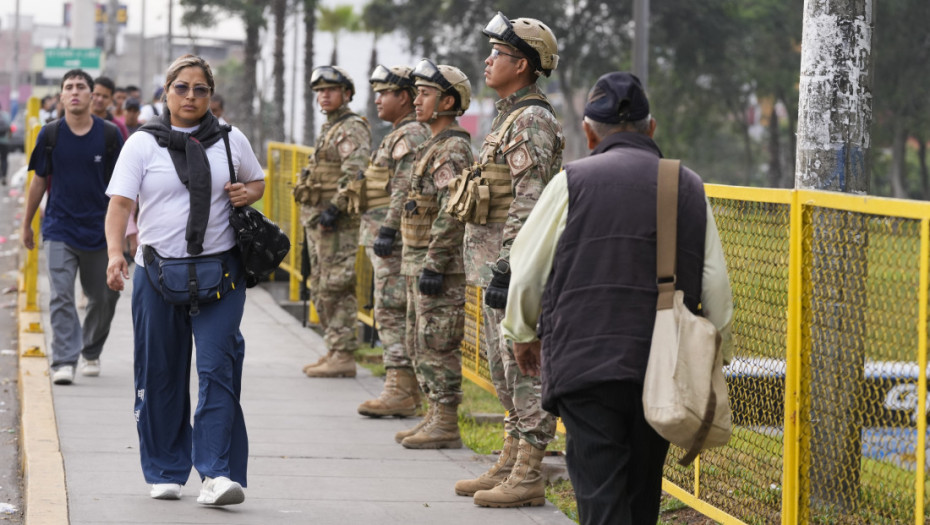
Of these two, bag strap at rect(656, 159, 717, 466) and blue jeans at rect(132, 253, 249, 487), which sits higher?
bag strap at rect(656, 159, 717, 466)

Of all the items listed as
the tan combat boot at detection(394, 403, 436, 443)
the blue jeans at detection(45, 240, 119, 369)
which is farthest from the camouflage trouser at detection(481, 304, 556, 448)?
the blue jeans at detection(45, 240, 119, 369)

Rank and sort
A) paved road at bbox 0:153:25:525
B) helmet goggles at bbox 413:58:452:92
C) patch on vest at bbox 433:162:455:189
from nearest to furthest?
paved road at bbox 0:153:25:525 < patch on vest at bbox 433:162:455:189 < helmet goggles at bbox 413:58:452:92

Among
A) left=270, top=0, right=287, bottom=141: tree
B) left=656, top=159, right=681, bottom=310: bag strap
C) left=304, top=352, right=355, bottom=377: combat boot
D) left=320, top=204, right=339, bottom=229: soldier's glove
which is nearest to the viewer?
left=656, top=159, right=681, bottom=310: bag strap

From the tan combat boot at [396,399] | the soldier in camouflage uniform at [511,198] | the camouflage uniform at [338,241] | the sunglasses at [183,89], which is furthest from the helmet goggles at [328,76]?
A: the sunglasses at [183,89]

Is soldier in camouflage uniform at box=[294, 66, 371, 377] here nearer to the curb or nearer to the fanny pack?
the curb

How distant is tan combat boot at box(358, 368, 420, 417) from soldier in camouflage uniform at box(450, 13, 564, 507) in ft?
6.60

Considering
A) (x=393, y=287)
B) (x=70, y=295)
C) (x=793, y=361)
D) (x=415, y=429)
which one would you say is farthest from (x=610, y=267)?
(x=70, y=295)

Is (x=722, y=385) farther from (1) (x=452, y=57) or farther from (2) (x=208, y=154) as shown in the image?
(1) (x=452, y=57)

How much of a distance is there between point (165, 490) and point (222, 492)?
1.11 ft

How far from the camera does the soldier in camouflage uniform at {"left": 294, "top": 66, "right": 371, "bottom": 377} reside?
9406mm

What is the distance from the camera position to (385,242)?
320 inches

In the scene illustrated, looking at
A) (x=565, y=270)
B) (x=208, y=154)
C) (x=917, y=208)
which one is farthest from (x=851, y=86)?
(x=208, y=154)

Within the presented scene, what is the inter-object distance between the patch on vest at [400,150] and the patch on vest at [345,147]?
1.18 m

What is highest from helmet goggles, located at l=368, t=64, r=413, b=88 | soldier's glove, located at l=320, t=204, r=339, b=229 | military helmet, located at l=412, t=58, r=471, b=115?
helmet goggles, located at l=368, t=64, r=413, b=88
